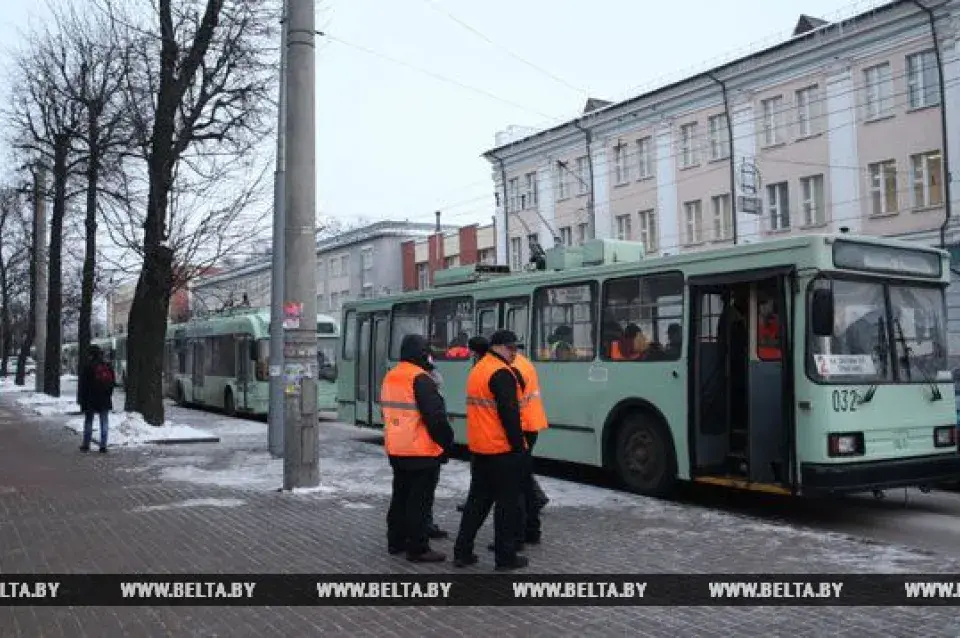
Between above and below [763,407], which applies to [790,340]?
above

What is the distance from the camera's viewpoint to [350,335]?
18281 mm

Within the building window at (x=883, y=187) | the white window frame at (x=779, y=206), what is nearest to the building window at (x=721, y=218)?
the white window frame at (x=779, y=206)

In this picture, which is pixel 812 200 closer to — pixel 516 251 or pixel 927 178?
pixel 927 178

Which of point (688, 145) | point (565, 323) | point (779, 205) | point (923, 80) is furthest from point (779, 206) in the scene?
point (565, 323)

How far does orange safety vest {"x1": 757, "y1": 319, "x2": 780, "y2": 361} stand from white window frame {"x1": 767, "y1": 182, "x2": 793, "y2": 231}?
79.7 feet

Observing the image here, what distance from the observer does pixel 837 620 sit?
563cm

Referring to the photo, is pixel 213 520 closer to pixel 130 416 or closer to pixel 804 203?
pixel 130 416

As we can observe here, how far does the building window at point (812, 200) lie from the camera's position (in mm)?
31859

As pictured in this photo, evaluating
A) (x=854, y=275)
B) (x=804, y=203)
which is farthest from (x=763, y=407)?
(x=804, y=203)

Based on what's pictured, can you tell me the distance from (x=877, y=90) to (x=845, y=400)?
24258 mm

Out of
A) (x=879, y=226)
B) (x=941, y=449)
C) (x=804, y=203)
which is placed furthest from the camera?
(x=804, y=203)

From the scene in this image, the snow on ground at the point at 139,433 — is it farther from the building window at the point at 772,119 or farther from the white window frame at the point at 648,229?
the white window frame at the point at 648,229

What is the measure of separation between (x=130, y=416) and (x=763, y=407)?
1281 cm

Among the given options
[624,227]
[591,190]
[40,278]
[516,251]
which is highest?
[591,190]
